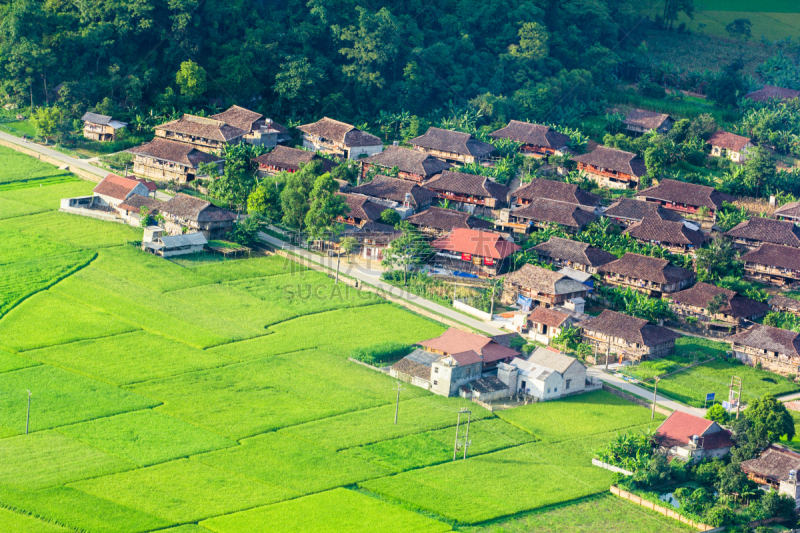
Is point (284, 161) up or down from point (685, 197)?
down

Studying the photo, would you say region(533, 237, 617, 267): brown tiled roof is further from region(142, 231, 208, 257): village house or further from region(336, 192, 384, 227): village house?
region(142, 231, 208, 257): village house

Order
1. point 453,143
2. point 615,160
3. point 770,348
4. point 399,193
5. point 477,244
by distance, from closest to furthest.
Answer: point 770,348 → point 477,244 → point 399,193 → point 615,160 → point 453,143

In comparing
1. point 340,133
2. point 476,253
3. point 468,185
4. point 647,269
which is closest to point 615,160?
point 468,185

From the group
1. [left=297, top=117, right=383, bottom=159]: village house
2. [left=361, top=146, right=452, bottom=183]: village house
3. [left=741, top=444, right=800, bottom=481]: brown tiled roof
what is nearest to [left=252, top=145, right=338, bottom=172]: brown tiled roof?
[left=361, top=146, right=452, bottom=183]: village house

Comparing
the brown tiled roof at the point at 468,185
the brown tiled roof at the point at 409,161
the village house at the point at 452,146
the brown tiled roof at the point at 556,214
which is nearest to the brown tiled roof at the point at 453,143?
the village house at the point at 452,146

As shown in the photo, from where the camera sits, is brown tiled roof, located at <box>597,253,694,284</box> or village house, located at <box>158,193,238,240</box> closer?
brown tiled roof, located at <box>597,253,694,284</box>

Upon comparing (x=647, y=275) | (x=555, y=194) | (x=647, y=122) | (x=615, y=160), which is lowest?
(x=647, y=275)

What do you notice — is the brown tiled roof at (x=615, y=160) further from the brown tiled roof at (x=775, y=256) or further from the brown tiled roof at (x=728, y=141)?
the brown tiled roof at (x=775, y=256)

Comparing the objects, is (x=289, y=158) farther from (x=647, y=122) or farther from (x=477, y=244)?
(x=647, y=122)
